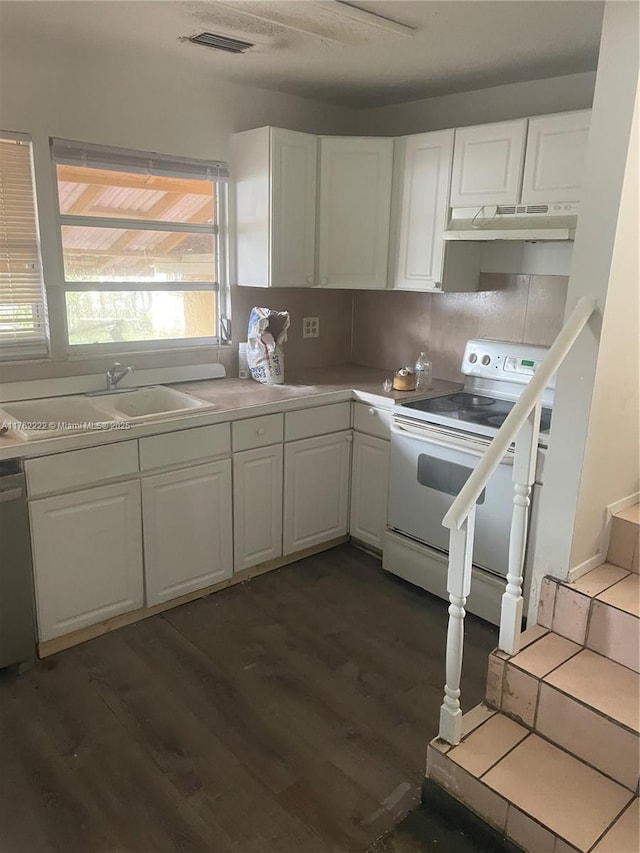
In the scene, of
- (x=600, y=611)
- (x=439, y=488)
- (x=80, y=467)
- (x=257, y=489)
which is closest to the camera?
(x=600, y=611)

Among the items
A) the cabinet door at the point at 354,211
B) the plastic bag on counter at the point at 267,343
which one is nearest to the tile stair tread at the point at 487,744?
the plastic bag on counter at the point at 267,343

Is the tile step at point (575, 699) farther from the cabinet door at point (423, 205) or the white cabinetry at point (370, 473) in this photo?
the cabinet door at point (423, 205)

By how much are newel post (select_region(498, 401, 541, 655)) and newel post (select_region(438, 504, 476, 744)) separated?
16cm

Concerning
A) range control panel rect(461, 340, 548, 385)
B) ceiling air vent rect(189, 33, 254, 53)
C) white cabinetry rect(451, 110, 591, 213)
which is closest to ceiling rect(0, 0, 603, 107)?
ceiling air vent rect(189, 33, 254, 53)

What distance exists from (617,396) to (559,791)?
1.17 meters

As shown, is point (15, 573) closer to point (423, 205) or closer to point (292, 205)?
point (292, 205)

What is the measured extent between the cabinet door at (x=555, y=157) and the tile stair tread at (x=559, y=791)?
6.88 ft

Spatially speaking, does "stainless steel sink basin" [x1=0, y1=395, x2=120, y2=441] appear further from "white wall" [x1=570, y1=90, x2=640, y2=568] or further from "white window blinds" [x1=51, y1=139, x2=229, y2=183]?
"white wall" [x1=570, y1=90, x2=640, y2=568]

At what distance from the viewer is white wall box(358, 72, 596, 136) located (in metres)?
2.99

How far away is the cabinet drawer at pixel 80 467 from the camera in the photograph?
2.39 meters

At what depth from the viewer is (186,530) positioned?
2877 mm

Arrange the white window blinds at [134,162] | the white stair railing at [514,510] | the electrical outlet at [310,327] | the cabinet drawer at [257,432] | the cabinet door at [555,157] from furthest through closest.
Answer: the electrical outlet at [310,327], the cabinet drawer at [257,432], the white window blinds at [134,162], the cabinet door at [555,157], the white stair railing at [514,510]

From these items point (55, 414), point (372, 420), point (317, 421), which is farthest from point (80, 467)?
point (372, 420)

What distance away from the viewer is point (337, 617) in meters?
2.93
